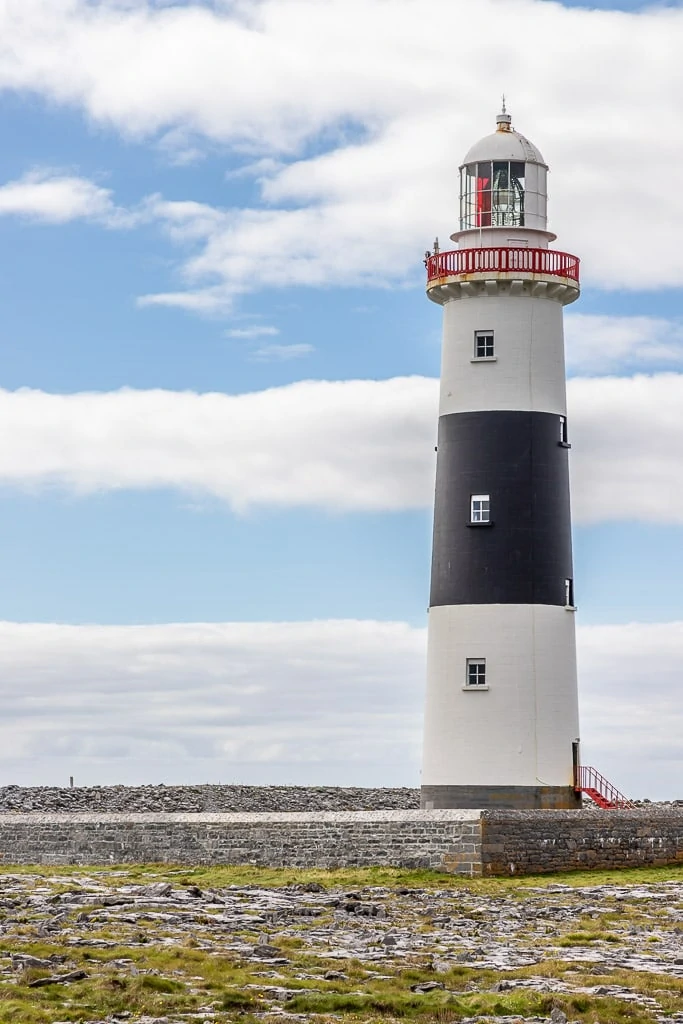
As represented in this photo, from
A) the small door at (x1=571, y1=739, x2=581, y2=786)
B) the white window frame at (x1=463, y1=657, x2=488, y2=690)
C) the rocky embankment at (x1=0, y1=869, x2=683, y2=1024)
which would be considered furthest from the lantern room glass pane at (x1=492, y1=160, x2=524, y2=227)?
the rocky embankment at (x1=0, y1=869, x2=683, y2=1024)

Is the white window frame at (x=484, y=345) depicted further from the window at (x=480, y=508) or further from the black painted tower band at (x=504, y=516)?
the window at (x=480, y=508)

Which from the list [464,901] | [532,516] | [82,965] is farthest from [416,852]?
[82,965]

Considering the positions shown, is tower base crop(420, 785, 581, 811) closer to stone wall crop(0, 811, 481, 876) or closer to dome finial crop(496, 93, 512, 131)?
stone wall crop(0, 811, 481, 876)

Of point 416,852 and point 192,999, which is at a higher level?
point 416,852

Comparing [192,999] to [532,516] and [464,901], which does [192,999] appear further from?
[532,516]

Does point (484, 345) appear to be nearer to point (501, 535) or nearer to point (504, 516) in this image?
point (504, 516)

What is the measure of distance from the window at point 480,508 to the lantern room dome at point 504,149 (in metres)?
6.75

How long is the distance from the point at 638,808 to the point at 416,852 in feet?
19.4

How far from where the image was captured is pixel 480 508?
30.4m

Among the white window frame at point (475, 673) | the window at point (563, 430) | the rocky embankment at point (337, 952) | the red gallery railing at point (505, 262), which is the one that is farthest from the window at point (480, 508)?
the rocky embankment at point (337, 952)

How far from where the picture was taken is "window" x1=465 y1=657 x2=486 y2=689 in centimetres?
3003

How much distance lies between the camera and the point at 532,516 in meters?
30.4

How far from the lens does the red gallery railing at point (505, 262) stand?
31.0 m

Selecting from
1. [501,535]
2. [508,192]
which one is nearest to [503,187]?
[508,192]
